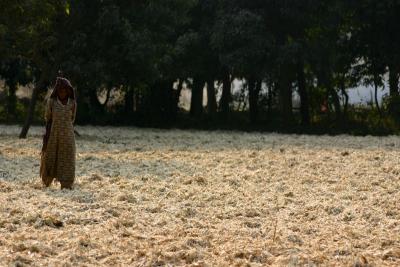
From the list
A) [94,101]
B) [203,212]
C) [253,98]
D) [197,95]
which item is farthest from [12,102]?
[203,212]

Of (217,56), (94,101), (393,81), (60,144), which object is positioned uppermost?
(217,56)

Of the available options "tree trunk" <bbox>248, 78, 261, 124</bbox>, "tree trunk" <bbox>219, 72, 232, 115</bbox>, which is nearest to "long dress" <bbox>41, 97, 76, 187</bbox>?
"tree trunk" <bbox>248, 78, 261, 124</bbox>

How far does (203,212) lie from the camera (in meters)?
8.40

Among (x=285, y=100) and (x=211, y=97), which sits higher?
(x=211, y=97)

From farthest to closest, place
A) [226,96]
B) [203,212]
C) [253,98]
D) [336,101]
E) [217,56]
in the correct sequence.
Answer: [226,96], [253,98], [217,56], [336,101], [203,212]

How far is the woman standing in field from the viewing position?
9.89 metres

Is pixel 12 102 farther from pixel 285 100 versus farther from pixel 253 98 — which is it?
pixel 285 100

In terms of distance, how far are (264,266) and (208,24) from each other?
2298cm

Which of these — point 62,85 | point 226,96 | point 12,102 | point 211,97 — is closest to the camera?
point 62,85

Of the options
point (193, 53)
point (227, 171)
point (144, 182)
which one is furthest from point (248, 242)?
point (193, 53)

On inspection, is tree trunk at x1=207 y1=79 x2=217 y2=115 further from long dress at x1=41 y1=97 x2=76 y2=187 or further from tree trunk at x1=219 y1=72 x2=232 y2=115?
long dress at x1=41 y1=97 x2=76 y2=187

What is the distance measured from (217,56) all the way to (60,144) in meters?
19.5

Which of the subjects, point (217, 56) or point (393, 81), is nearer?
point (393, 81)

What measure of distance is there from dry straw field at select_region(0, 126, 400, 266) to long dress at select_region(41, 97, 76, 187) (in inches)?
11.2
